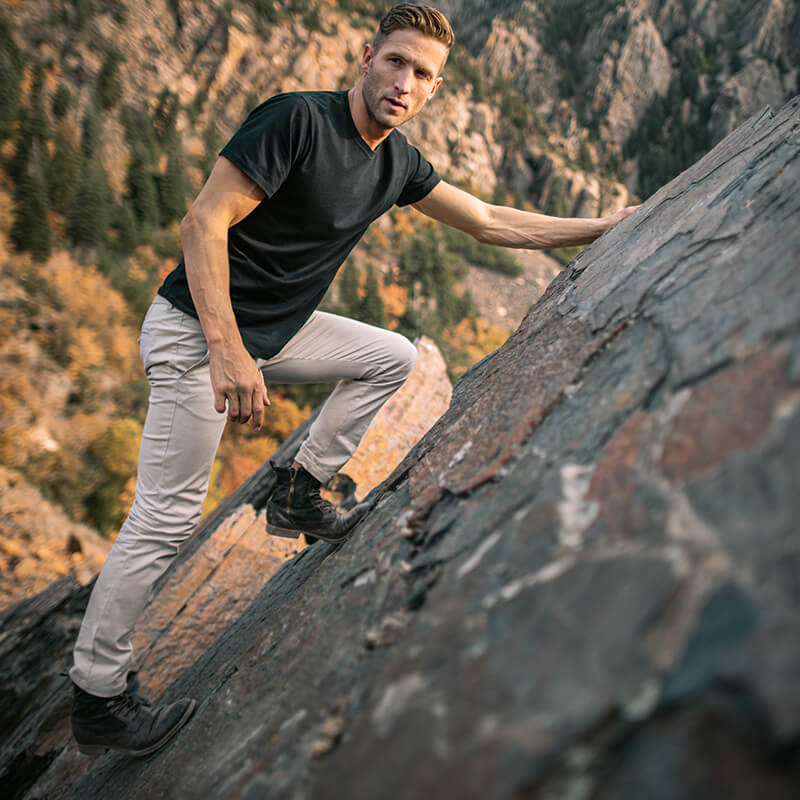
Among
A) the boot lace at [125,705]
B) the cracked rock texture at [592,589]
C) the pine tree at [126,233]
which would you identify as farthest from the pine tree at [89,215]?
the cracked rock texture at [592,589]

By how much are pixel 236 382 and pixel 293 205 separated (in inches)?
33.1

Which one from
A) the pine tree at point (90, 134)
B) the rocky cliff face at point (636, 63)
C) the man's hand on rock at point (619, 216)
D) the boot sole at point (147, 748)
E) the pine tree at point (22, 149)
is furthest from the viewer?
the rocky cliff face at point (636, 63)

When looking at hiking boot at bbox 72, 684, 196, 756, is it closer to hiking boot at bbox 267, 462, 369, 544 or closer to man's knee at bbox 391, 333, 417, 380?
hiking boot at bbox 267, 462, 369, 544

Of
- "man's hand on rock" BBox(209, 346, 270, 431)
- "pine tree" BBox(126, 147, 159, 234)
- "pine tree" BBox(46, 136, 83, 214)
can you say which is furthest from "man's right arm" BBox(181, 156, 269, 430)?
"pine tree" BBox(126, 147, 159, 234)

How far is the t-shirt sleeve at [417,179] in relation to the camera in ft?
9.11

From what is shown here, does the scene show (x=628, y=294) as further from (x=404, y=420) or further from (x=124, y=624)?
(x=404, y=420)

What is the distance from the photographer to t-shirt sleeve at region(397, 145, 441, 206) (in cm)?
278

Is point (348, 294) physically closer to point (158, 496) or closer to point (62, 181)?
point (62, 181)

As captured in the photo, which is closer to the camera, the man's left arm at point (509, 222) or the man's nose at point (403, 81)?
the man's nose at point (403, 81)

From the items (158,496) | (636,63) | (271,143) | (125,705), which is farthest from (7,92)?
(636,63)

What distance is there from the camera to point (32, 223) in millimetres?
20156

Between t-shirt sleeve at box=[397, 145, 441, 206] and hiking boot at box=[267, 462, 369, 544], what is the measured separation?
156cm

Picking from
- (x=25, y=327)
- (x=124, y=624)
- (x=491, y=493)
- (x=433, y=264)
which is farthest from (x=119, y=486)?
(x=433, y=264)

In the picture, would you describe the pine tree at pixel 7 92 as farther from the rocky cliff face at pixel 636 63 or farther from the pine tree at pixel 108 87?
the rocky cliff face at pixel 636 63
